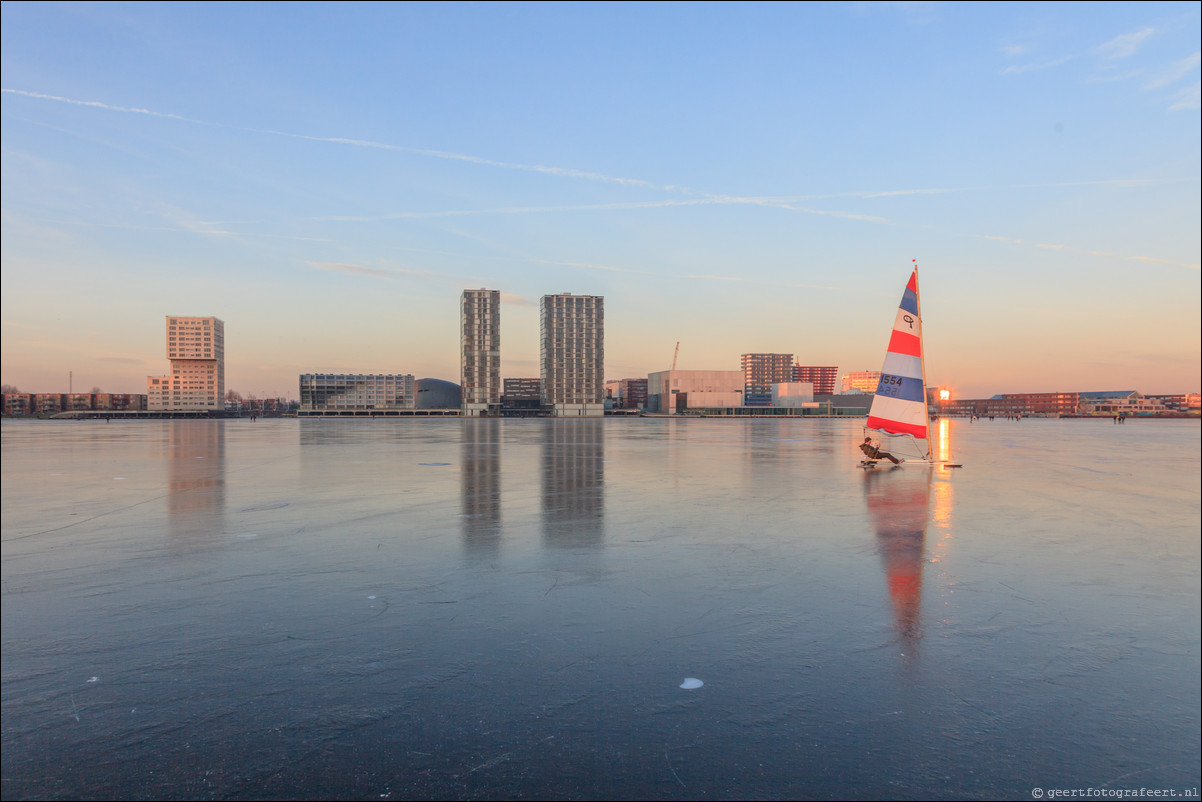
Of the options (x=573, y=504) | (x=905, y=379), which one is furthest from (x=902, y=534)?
(x=905, y=379)

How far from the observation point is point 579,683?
19.4ft

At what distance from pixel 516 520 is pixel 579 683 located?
9.19m

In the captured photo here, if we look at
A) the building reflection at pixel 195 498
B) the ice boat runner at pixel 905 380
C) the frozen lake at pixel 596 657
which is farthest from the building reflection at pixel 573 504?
the ice boat runner at pixel 905 380

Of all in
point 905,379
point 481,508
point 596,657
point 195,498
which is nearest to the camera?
point 596,657

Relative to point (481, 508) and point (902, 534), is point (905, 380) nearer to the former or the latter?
point (902, 534)

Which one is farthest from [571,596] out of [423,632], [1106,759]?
[1106,759]

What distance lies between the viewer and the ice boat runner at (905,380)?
95.9ft

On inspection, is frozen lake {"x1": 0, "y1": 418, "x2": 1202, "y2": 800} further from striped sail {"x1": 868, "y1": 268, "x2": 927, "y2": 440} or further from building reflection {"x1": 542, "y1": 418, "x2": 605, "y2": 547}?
striped sail {"x1": 868, "y1": 268, "x2": 927, "y2": 440}

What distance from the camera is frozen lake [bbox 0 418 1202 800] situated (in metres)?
4.58

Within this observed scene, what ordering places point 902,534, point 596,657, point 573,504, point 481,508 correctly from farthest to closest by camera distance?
point 573,504
point 481,508
point 902,534
point 596,657

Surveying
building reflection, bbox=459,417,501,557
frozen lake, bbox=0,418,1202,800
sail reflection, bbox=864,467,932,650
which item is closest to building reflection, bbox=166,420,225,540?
frozen lake, bbox=0,418,1202,800

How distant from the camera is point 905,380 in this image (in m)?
29.7

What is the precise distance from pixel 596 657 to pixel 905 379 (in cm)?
2721

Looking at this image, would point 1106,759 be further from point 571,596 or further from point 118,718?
point 118,718
